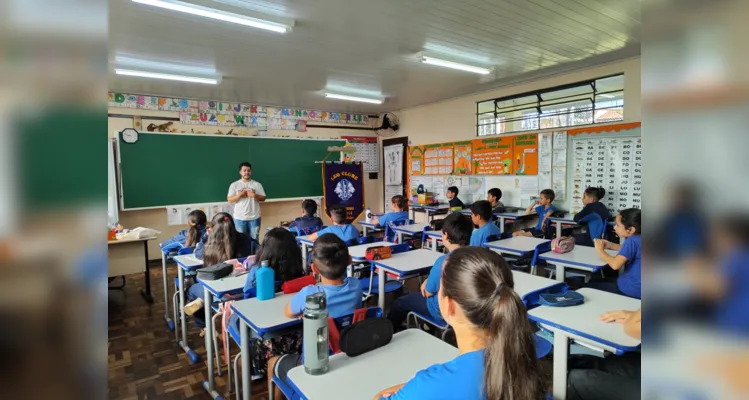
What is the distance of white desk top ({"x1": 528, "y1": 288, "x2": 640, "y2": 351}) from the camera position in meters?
A: 1.62

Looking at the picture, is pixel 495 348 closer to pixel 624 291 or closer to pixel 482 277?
pixel 482 277

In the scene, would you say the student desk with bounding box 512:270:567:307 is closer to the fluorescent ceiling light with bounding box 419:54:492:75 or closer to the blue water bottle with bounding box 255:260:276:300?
the blue water bottle with bounding box 255:260:276:300

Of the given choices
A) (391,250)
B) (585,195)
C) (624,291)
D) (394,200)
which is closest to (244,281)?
(391,250)

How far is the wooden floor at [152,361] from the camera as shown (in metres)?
2.52

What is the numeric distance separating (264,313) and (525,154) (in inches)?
198

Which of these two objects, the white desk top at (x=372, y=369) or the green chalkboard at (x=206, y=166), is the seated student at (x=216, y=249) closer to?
the white desk top at (x=372, y=369)

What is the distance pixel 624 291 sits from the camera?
252 cm

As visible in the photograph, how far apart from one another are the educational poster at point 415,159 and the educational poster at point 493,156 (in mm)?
1318

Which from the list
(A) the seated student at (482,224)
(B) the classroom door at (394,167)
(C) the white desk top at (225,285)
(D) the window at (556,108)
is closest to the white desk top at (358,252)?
(A) the seated student at (482,224)

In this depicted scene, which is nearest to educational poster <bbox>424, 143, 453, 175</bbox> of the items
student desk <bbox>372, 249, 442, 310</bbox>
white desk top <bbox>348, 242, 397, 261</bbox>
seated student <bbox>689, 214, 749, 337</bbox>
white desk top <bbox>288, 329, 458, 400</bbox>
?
white desk top <bbox>348, 242, 397, 261</bbox>

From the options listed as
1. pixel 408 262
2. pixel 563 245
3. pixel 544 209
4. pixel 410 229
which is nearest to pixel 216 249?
pixel 408 262

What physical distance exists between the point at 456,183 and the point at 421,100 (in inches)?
63.1

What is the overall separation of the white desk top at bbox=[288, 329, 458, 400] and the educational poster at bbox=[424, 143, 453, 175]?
569 centimetres

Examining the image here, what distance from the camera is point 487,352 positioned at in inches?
42.7
